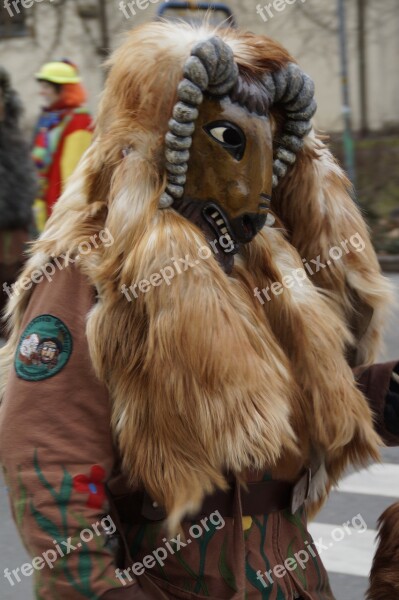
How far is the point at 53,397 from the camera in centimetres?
158

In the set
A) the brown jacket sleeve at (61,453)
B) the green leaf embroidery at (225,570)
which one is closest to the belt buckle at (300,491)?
the green leaf embroidery at (225,570)

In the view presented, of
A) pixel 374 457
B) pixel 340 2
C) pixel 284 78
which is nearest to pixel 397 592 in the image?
pixel 374 457

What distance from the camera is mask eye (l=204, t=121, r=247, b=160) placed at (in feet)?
5.65

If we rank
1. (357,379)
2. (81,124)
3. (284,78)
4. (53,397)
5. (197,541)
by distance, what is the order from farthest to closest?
(81,124) < (357,379) < (284,78) < (197,541) < (53,397)

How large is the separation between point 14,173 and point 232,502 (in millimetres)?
4671

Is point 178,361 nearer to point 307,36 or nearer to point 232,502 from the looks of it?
point 232,502

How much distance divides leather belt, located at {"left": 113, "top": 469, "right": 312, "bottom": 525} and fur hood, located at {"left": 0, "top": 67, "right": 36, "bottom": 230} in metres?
4.49

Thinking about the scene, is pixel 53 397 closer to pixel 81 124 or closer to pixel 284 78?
pixel 284 78

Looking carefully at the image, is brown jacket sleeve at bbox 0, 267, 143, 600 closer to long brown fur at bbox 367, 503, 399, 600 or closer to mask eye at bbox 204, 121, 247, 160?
mask eye at bbox 204, 121, 247, 160

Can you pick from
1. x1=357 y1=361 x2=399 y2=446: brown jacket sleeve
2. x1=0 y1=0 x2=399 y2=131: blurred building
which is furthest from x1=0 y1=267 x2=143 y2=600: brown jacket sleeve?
x1=0 y1=0 x2=399 y2=131: blurred building

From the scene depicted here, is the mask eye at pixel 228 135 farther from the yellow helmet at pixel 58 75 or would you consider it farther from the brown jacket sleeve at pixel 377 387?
the yellow helmet at pixel 58 75

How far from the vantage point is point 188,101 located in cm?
166

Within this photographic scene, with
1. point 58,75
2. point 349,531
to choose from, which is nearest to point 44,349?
point 349,531

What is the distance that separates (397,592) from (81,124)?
5269 millimetres
